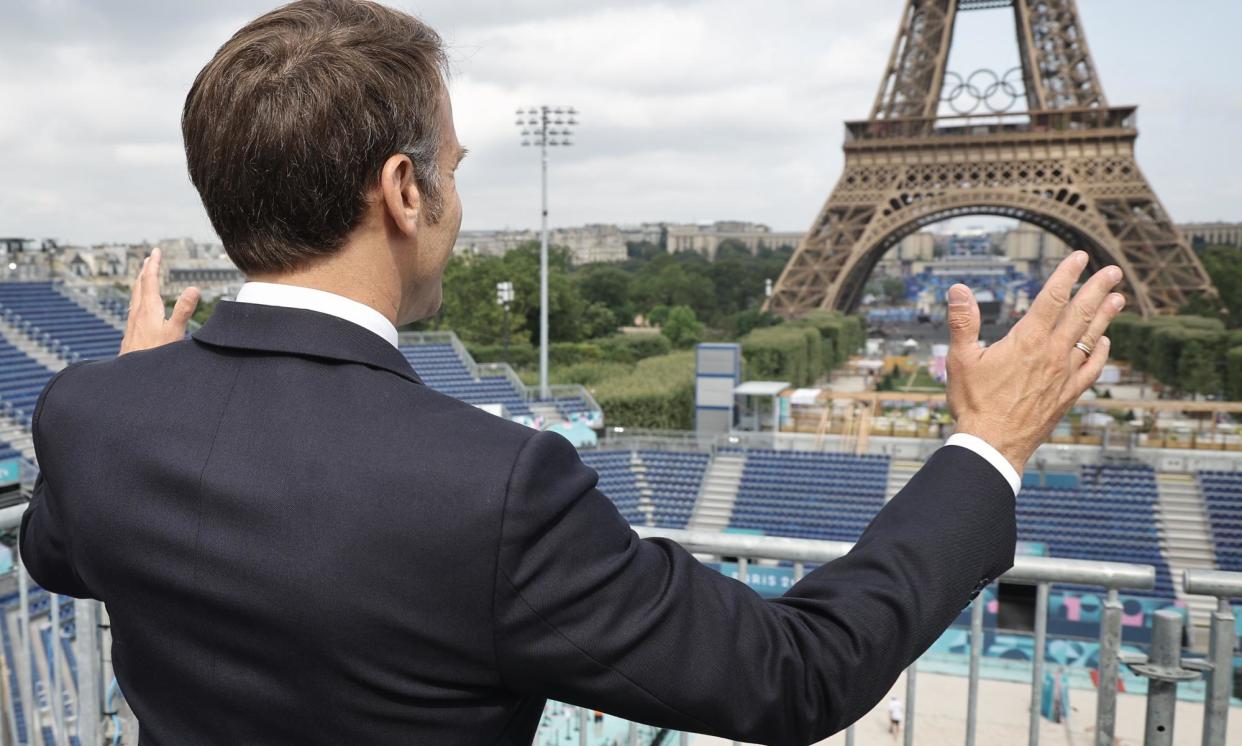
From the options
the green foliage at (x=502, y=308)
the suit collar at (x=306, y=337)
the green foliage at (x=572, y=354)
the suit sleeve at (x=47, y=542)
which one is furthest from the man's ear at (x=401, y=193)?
the green foliage at (x=502, y=308)

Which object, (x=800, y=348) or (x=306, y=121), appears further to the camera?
(x=800, y=348)

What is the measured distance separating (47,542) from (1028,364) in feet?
3.65

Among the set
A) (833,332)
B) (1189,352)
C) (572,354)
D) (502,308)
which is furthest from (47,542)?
(502,308)

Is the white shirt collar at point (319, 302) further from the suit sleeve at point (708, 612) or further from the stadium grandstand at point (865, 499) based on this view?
the stadium grandstand at point (865, 499)

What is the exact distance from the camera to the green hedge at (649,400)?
73.0 ft

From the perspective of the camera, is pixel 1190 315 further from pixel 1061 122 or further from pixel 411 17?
pixel 411 17

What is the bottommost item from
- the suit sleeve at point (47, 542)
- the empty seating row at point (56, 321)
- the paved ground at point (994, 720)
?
the paved ground at point (994, 720)

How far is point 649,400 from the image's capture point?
2248 centimetres

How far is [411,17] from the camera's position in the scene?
943mm

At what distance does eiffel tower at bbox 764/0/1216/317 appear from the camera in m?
27.3

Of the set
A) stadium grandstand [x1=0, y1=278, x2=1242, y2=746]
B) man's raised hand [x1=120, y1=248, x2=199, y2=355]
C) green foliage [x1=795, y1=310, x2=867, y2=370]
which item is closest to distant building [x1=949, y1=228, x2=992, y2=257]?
green foliage [x1=795, y1=310, x2=867, y2=370]

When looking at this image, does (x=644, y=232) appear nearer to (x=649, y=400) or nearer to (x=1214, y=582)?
(x=649, y=400)

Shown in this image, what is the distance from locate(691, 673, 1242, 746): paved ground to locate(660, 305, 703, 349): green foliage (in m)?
29.3

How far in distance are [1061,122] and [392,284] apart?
31.2 m
